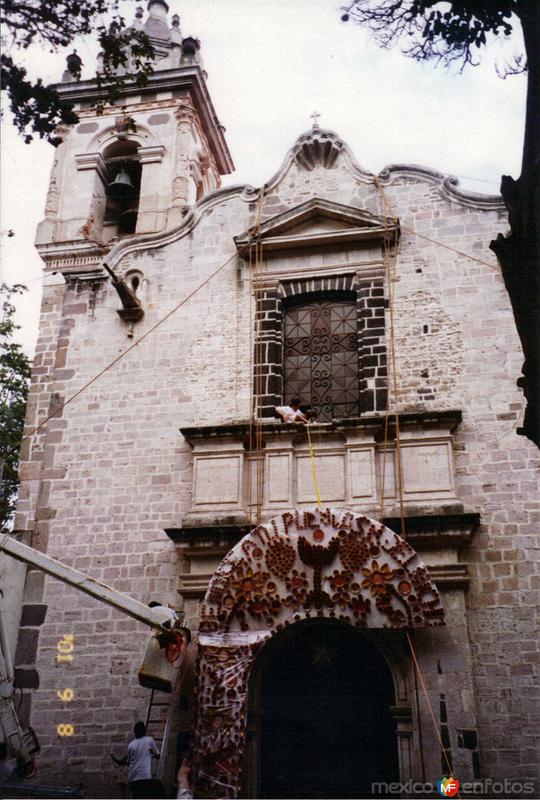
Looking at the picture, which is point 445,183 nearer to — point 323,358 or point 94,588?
point 323,358

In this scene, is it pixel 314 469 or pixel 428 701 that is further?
pixel 314 469

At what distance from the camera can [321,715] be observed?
9.45m

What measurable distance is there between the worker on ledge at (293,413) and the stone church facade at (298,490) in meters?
0.20

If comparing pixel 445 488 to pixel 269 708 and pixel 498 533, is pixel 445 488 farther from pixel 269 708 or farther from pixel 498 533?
pixel 269 708

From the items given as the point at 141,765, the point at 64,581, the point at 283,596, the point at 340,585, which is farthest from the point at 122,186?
the point at 141,765

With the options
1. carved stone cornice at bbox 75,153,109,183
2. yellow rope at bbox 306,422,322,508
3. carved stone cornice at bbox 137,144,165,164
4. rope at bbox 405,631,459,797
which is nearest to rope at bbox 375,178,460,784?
rope at bbox 405,631,459,797

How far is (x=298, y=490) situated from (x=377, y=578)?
5.17ft

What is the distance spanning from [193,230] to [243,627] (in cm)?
591

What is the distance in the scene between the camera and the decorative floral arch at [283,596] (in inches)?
354

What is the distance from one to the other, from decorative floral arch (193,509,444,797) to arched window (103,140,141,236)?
7.70m

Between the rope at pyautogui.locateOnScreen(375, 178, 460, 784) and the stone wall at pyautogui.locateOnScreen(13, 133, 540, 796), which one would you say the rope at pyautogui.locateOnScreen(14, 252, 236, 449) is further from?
the rope at pyautogui.locateOnScreen(375, 178, 460, 784)

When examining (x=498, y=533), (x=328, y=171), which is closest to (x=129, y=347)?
(x=328, y=171)

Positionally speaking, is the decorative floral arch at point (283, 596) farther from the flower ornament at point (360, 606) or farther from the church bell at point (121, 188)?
the church bell at point (121, 188)

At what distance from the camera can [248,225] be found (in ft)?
40.5
